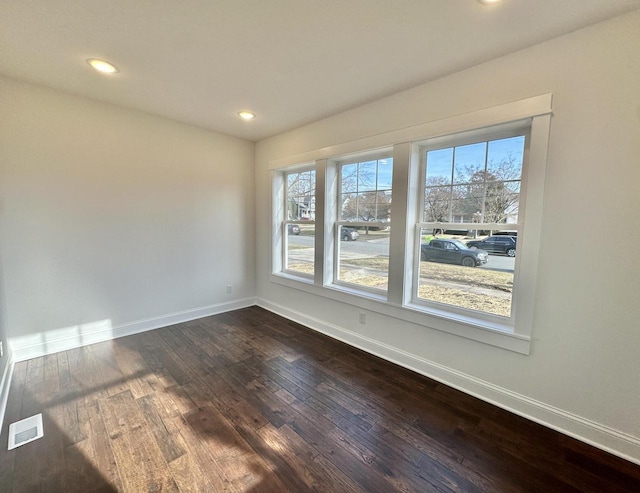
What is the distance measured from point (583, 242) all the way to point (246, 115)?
3201 mm

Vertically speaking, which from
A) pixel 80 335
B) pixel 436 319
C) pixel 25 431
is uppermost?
pixel 436 319

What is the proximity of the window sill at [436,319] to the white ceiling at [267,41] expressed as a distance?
6.47 feet

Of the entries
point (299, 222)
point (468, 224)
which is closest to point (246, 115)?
point (299, 222)

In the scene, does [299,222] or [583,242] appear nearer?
[583,242]

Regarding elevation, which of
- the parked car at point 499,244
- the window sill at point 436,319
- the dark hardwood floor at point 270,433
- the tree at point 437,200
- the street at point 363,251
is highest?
the tree at point 437,200

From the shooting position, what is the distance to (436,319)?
2.32 meters

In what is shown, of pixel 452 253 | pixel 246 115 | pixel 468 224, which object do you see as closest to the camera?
pixel 468 224

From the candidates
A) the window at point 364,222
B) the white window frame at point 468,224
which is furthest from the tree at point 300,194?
the white window frame at point 468,224

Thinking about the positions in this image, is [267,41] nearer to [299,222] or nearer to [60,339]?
[299,222]

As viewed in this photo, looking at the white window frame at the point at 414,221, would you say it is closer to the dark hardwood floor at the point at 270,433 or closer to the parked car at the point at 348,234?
the parked car at the point at 348,234

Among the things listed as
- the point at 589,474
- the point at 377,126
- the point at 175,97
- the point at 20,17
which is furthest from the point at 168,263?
the point at 589,474

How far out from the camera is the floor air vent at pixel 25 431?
165 centimetres

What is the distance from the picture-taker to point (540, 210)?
181 centimetres

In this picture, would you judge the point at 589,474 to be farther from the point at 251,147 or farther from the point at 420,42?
the point at 251,147
